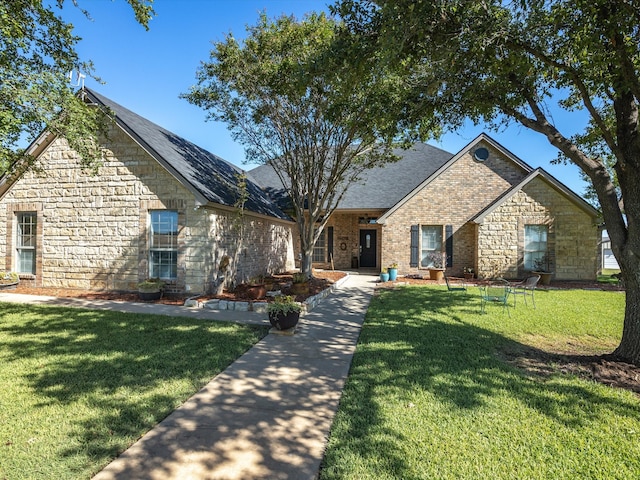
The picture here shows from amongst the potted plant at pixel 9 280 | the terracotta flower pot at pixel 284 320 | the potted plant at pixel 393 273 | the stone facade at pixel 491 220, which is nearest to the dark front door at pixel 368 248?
the stone facade at pixel 491 220

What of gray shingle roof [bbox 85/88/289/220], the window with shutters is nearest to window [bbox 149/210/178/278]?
gray shingle roof [bbox 85/88/289/220]

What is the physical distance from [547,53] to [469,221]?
34.4ft

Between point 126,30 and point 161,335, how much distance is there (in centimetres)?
768

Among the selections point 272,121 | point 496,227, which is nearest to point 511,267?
point 496,227

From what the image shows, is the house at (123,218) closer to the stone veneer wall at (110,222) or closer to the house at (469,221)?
the stone veneer wall at (110,222)

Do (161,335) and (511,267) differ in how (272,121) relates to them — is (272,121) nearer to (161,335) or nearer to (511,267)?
(161,335)

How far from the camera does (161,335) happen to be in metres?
6.47

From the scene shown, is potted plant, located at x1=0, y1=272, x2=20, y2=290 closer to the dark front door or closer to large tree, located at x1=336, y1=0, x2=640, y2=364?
large tree, located at x1=336, y1=0, x2=640, y2=364

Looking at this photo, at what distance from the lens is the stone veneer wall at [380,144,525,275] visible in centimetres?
1588

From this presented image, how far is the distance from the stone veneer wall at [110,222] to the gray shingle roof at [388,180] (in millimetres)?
8264

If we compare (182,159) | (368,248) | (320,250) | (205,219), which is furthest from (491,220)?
(182,159)

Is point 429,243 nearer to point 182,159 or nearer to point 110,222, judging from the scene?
point 182,159

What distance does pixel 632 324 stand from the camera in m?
4.93

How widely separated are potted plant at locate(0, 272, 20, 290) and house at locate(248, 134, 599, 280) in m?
12.3
